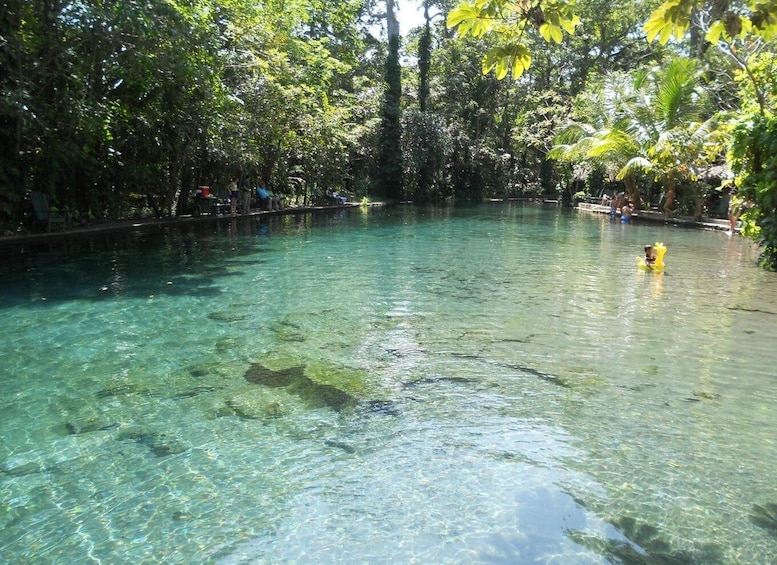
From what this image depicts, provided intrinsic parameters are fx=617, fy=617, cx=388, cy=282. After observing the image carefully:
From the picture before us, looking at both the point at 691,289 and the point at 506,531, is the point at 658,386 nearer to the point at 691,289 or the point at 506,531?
the point at 506,531

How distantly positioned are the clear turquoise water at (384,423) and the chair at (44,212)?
6.10 m

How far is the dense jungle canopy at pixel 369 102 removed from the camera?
12203mm

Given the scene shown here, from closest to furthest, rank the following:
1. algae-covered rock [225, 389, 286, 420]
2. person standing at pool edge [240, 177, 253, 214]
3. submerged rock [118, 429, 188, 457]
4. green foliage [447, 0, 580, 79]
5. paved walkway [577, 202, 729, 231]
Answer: green foliage [447, 0, 580, 79], submerged rock [118, 429, 188, 457], algae-covered rock [225, 389, 286, 420], paved walkway [577, 202, 729, 231], person standing at pool edge [240, 177, 253, 214]

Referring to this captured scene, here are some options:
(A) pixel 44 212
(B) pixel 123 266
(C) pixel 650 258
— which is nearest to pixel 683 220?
(C) pixel 650 258

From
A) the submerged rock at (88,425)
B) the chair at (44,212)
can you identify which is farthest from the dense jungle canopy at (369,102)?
the submerged rock at (88,425)

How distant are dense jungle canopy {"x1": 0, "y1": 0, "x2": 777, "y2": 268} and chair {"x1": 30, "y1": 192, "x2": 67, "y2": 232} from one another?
1.02 feet

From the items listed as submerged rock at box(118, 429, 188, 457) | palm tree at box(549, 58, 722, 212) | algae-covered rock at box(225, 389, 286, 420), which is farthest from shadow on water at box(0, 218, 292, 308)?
palm tree at box(549, 58, 722, 212)

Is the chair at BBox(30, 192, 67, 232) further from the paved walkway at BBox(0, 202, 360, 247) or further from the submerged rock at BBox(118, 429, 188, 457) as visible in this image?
the submerged rock at BBox(118, 429, 188, 457)

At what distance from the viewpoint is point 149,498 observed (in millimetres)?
3904

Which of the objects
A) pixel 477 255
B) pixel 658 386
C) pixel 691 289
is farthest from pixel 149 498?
pixel 477 255

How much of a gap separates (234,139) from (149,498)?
1885 centimetres

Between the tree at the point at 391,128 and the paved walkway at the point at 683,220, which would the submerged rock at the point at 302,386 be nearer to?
the paved walkway at the point at 683,220

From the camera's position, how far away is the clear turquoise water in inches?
141

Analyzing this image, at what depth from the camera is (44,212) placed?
50.6 feet
